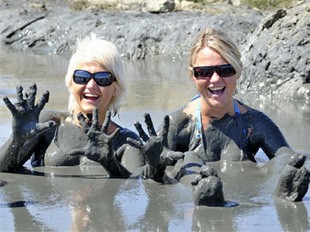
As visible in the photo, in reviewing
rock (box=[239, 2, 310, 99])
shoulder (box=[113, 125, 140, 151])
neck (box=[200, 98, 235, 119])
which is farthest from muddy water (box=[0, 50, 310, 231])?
rock (box=[239, 2, 310, 99])

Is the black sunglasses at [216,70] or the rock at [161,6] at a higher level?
the black sunglasses at [216,70]

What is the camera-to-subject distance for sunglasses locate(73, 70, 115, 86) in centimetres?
514

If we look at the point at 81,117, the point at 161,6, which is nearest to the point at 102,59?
the point at 81,117

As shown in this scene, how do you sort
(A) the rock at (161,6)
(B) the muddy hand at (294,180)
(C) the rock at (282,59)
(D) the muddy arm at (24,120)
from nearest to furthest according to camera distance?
1. (B) the muddy hand at (294,180)
2. (D) the muddy arm at (24,120)
3. (C) the rock at (282,59)
4. (A) the rock at (161,6)

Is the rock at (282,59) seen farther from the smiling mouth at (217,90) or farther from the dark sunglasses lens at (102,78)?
the dark sunglasses lens at (102,78)

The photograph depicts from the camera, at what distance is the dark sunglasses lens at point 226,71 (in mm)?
5203

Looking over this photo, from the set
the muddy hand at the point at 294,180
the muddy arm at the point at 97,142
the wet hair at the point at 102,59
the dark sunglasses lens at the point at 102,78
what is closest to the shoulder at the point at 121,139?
the wet hair at the point at 102,59

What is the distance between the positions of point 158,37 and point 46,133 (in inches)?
413

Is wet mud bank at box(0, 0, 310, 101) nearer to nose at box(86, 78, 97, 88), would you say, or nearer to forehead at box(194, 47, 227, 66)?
forehead at box(194, 47, 227, 66)

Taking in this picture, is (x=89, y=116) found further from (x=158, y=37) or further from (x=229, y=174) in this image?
(x=158, y=37)

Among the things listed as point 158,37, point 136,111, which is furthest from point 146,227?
point 158,37

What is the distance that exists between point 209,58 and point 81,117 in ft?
3.03

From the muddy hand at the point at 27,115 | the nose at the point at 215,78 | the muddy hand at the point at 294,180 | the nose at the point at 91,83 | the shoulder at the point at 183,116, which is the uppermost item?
the nose at the point at 91,83

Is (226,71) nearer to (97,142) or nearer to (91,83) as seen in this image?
(91,83)
